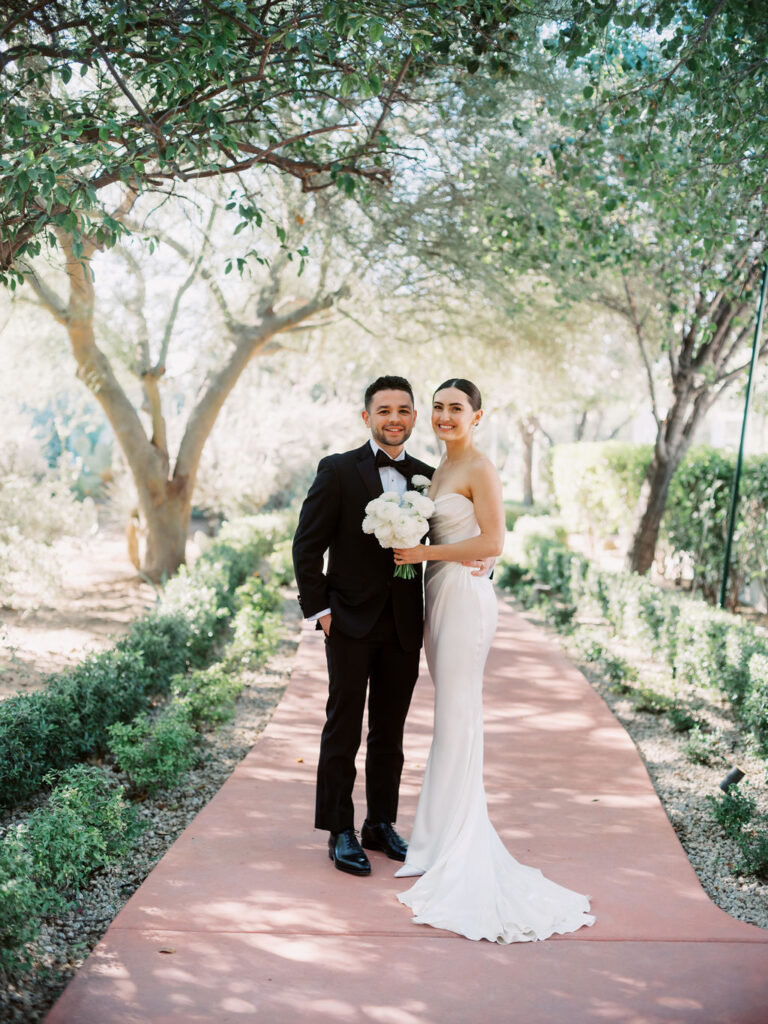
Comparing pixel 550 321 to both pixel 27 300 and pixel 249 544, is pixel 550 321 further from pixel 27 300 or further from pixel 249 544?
pixel 27 300

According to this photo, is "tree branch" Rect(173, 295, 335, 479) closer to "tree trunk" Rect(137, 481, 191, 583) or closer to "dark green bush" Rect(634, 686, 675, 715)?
"tree trunk" Rect(137, 481, 191, 583)

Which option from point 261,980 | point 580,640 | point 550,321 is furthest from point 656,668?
point 261,980

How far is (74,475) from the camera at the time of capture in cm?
1230

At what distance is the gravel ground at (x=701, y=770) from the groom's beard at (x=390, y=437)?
2.49 m

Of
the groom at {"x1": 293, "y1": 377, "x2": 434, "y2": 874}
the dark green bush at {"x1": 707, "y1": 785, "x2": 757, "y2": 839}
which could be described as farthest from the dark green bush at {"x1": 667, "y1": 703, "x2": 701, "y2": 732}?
the groom at {"x1": 293, "y1": 377, "x2": 434, "y2": 874}

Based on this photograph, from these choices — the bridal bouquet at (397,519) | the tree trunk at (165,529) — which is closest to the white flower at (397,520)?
the bridal bouquet at (397,519)

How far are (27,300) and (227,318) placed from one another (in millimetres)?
2509

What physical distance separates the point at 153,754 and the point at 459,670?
2.01 metres

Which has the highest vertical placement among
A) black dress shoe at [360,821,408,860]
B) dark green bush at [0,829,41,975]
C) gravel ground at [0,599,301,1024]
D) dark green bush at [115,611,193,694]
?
dark green bush at [115,611,193,694]

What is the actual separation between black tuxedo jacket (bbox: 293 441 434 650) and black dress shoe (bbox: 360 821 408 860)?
3.01ft

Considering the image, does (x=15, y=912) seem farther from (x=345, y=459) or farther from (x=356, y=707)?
(x=345, y=459)

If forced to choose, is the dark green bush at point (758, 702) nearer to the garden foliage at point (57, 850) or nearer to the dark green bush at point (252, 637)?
the garden foliage at point (57, 850)

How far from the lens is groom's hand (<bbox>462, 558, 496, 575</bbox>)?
3.94 meters

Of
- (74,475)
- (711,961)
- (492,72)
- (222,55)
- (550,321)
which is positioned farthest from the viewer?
(74,475)
